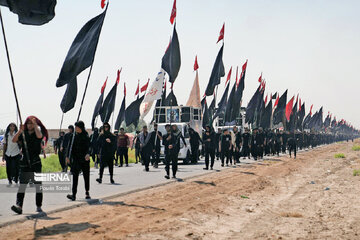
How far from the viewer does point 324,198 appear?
12609mm

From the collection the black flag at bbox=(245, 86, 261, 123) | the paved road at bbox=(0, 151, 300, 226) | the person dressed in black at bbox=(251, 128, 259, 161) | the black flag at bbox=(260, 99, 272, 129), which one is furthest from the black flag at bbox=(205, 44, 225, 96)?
the paved road at bbox=(0, 151, 300, 226)

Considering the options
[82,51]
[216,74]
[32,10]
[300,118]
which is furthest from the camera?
[300,118]

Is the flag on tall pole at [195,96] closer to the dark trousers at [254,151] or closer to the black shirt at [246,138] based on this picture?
the black shirt at [246,138]

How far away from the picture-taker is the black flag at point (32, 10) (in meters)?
9.78

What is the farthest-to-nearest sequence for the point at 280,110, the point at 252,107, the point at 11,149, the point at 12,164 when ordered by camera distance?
the point at 280,110, the point at 252,107, the point at 12,164, the point at 11,149

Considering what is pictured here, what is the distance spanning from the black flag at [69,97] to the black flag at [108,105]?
26.6 feet

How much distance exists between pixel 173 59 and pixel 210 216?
11931 mm

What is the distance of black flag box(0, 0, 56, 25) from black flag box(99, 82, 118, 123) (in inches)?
651

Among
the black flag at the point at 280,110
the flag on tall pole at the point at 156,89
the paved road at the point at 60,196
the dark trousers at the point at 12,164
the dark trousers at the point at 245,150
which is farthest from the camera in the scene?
the black flag at the point at 280,110

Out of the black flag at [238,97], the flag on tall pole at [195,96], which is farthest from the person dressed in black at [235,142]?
the black flag at [238,97]

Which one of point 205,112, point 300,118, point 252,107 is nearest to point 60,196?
point 252,107

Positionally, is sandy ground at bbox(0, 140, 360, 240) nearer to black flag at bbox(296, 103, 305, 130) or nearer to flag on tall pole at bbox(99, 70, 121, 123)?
flag on tall pole at bbox(99, 70, 121, 123)

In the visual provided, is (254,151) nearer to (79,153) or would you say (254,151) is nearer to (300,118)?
(79,153)

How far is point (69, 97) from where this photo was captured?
18922 mm
